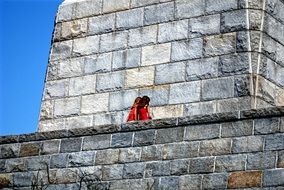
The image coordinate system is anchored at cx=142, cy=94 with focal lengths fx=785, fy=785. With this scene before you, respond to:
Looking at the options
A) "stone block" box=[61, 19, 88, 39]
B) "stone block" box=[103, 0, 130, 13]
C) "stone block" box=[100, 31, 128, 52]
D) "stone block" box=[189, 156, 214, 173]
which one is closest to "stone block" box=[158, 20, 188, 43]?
"stone block" box=[100, 31, 128, 52]

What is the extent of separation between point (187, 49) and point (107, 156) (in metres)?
2.53

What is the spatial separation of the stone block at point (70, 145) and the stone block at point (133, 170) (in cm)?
90

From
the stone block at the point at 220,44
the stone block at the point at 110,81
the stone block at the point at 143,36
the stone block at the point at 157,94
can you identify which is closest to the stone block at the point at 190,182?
the stone block at the point at 157,94

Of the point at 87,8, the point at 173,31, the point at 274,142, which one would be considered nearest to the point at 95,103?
the point at 173,31

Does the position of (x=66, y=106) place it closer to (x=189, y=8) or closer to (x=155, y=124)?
(x=189, y=8)

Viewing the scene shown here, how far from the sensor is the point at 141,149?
956cm

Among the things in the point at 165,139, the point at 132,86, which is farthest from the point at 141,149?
the point at 132,86

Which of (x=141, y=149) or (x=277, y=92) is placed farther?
(x=277, y=92)

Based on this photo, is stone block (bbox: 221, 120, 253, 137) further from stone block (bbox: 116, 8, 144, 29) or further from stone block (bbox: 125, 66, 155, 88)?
stone block (bbox: 116, 8, 144, 29)

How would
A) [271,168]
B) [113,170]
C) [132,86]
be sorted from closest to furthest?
1. [271,168]
2. [113,170]
3. [132,86]

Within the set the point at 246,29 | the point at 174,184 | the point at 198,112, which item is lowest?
the point at 174,184

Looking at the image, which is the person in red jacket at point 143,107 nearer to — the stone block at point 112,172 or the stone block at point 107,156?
the stone block at point 107,156

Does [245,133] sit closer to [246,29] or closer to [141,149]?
[141,149]

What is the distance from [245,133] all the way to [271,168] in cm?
59
